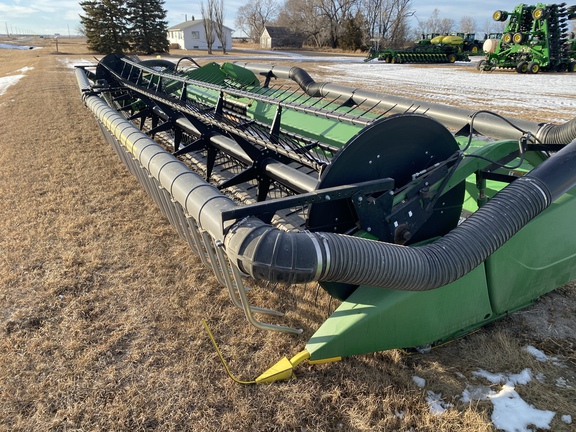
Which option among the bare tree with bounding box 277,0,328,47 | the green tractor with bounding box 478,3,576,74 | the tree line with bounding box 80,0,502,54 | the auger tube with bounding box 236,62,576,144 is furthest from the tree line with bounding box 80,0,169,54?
the auger tube with bounding box 236,62,576,144


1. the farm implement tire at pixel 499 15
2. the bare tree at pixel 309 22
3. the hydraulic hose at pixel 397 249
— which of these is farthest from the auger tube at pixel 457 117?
the bare tree at pixel 309 22

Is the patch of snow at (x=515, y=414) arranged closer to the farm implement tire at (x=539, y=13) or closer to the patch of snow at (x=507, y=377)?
the patch of snow at (x=507, y=377)

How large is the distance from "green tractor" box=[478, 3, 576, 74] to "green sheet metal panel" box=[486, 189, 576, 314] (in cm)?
2121

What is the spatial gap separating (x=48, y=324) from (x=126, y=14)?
139 feet

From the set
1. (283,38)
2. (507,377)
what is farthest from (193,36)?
(507,377)

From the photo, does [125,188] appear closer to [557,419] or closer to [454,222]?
[454,222]

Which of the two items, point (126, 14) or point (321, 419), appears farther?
point (126, 14)

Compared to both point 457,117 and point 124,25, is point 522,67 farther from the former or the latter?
point 124,25

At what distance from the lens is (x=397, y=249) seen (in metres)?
1.95

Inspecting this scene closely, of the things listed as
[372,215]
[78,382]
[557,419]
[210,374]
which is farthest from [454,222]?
[78,382]

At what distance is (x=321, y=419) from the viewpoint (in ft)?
6.81

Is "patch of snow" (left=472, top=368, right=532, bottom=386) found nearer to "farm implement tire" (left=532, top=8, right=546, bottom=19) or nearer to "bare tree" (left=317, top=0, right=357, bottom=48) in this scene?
"farm implement tire" (left=532, top=8, right=546, bottom=19)

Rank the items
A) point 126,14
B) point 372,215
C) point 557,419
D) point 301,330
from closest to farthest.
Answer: point 557,419 < point 372,215 < point 301,330 < point 126,14

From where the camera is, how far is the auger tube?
297cm
